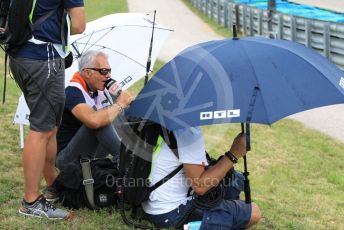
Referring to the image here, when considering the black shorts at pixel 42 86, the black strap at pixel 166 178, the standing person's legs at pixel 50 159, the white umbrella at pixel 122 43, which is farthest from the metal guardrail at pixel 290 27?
the black strap at pixel 166 178

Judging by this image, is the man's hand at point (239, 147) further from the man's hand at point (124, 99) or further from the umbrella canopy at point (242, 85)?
the man's hand at point (124, 99)

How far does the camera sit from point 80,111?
14.7ft

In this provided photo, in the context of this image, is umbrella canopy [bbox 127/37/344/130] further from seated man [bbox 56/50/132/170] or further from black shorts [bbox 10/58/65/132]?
seated man [bbox 56/50/132/170]

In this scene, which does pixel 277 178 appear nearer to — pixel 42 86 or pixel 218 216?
pixel 218 216

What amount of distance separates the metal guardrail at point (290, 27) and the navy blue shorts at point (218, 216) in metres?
6.28

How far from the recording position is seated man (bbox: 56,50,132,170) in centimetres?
448

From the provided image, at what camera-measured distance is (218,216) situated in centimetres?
371

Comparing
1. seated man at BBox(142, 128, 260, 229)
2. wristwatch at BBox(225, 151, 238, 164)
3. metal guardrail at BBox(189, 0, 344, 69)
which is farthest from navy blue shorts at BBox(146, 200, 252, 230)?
metal guardrail at BBox(189, 0, 344, 69)

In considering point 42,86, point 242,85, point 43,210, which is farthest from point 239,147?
point 43,210

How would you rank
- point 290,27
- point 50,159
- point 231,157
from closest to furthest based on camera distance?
point 231,157
point 50,159
point 290,27

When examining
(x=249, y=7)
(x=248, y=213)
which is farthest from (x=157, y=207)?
(x=249, y=7)

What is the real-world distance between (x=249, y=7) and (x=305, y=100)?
16.8 metres

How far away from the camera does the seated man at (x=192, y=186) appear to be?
11.6ft

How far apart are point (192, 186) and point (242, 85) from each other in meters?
0.78
